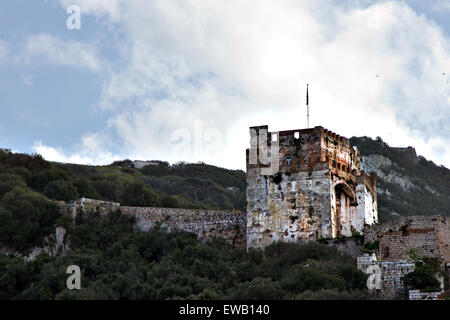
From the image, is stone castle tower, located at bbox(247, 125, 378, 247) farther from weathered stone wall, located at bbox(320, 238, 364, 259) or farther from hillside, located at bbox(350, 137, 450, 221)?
hillside, located at bbox(350, 137, 450, 221)

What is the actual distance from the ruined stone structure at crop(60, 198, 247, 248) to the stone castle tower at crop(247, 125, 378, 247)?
2244mm

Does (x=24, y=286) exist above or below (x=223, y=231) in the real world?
below

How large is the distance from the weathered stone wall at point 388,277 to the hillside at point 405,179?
32.5 metres

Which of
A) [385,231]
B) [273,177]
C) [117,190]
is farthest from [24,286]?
[117,190]

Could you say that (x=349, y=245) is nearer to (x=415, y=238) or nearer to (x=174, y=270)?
(x=415, y=238)

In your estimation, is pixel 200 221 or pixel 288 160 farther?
pixel 200 221

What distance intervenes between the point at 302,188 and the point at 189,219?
24.3 ft

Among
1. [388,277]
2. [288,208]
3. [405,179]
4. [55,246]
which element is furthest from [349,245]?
[405,179]

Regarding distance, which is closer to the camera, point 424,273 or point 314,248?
point 424,273

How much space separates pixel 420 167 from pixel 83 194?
41.4m

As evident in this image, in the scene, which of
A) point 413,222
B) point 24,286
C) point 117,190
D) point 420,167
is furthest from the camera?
point 420,167

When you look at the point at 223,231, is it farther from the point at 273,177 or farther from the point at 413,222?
the point at 413,222

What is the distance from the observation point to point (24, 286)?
42.6 metres

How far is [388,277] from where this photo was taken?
36500 mm
